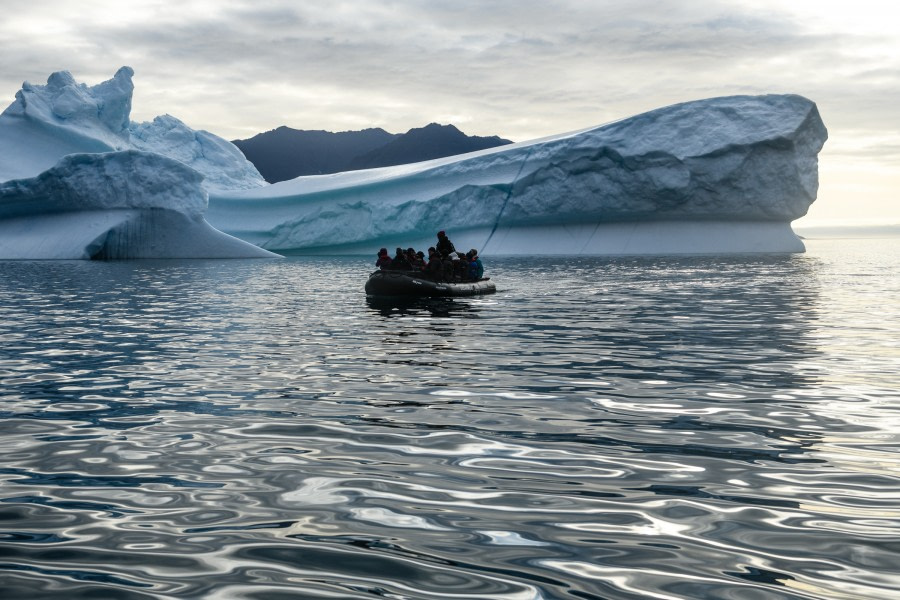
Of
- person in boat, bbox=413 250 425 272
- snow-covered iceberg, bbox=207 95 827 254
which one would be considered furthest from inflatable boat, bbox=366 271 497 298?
snow-covered iceberg, bbox=207 95 827 254

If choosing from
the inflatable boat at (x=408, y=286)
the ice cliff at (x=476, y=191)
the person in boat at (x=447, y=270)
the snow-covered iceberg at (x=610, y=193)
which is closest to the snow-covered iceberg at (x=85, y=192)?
the ice cliff at (x=476, y=191)

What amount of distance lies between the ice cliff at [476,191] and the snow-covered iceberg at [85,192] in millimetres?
80

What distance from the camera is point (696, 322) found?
13992 millimetres

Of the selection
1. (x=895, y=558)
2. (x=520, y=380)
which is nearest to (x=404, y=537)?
(x=895, y=558)

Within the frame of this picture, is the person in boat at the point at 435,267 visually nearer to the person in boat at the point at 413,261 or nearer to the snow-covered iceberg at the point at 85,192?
the person in boat at the point at 413,261

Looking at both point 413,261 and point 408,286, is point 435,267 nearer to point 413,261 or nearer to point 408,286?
point 413,261

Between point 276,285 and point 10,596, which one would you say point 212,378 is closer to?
point 10,596

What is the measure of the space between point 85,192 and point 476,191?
22.2m

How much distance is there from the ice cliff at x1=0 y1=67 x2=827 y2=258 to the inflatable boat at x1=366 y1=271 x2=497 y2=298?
98.1 feet

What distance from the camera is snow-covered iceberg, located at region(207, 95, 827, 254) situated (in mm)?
50312

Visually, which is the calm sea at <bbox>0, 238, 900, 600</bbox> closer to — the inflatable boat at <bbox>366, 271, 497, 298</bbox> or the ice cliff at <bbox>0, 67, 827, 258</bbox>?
the inflatable boat at <bbox>366, 271, 497, 298</bbox>

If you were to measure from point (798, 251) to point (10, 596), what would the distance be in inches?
2368

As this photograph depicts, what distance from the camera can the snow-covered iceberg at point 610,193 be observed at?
50.3 metres

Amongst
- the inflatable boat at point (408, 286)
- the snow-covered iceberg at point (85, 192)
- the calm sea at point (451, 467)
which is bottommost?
the calm sea at point (451, 467)
